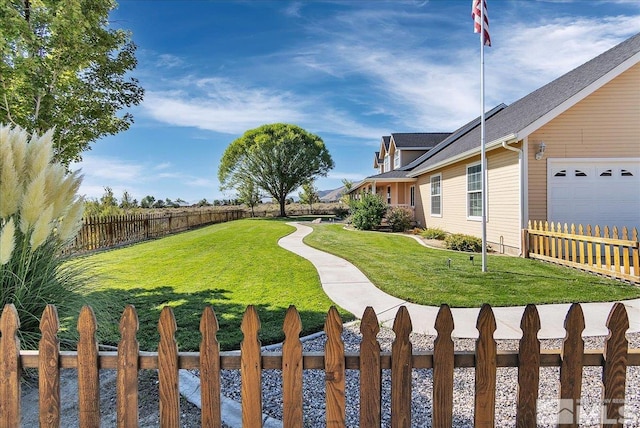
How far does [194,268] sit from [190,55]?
8.62 metres

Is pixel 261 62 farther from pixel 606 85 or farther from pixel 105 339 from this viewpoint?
pixel 105 339

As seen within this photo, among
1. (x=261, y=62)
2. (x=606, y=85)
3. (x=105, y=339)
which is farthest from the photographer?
(x=261, y=62)

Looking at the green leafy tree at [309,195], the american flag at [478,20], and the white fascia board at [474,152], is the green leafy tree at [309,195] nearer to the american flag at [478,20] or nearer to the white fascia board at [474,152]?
the white fascia board at [474,152]

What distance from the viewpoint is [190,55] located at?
41.1 ft

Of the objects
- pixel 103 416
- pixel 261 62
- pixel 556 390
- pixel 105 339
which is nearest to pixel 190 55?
pixel 261 62

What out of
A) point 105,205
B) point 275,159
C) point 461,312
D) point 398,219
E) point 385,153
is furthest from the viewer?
point 275,159

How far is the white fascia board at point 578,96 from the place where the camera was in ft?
28.8

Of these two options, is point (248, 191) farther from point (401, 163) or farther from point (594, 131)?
point (594, 131)

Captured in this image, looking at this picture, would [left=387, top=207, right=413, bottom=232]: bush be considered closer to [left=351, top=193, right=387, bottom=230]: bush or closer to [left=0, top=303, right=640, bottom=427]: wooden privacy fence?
[left=351, top=193, right=387, bottom=230]: bush

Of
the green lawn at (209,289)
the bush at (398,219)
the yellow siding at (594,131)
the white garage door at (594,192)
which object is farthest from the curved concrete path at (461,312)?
the bush at (398,219)

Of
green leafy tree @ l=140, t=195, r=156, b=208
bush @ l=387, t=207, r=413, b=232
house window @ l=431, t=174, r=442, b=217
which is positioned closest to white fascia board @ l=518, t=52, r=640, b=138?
house window @ l=431, t=174, r=442, b=217

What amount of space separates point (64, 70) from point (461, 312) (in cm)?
808

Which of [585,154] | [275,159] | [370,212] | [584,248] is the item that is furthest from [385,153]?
[584,248]

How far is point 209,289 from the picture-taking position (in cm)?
612
